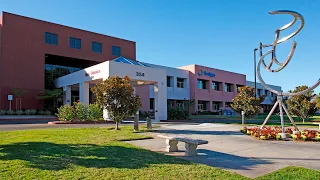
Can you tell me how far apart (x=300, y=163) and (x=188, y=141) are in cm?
287

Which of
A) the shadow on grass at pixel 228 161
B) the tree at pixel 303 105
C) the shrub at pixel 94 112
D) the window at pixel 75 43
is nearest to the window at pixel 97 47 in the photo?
the window at pixel 75 43

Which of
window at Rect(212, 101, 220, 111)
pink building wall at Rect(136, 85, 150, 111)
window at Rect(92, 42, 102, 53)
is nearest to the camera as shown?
window at Rect(92, 42, 102, 53)

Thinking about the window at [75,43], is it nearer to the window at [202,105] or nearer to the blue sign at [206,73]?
the blue sign at [206,73]

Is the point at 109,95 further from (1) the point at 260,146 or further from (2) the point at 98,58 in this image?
(2) the point at 98,58

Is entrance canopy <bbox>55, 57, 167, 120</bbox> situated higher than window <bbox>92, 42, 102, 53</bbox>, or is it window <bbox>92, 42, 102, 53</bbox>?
window <bbox>92, 42, 102, 53</bbox>

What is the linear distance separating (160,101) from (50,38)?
18985mm

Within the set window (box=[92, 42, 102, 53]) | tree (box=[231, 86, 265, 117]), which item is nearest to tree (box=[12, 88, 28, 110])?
window (box=[92, 42, 102, 53])

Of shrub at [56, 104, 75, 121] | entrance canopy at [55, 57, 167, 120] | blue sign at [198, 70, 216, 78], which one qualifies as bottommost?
shrub at [56, 104, 75, 121]

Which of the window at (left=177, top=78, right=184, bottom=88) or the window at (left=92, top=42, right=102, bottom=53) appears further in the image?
the window at (left=177, top=78, right=184, bottom=88)

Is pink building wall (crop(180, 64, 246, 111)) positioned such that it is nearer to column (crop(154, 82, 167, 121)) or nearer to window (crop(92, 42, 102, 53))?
window (crop(92, 42, 102, 53))

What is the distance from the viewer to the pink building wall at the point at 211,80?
160 feet

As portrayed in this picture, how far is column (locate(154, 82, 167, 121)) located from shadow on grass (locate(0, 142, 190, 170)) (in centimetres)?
1707

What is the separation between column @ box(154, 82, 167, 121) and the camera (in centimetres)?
2598

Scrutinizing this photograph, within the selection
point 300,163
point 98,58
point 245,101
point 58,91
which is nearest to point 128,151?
point 300,163
